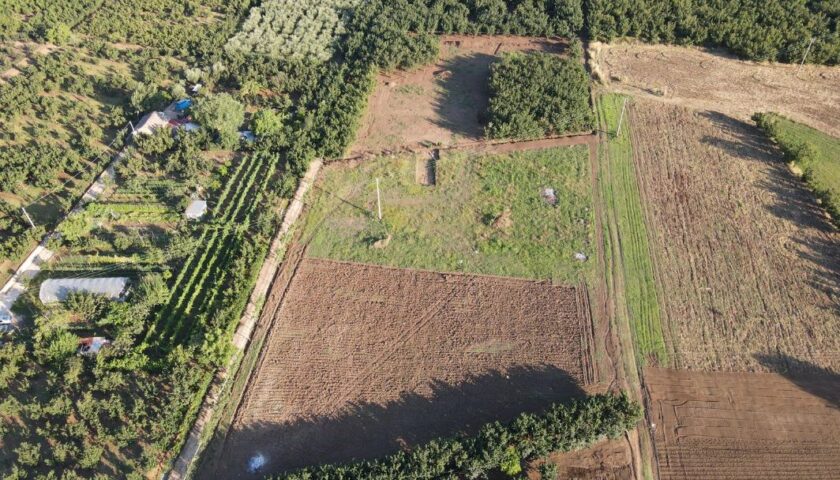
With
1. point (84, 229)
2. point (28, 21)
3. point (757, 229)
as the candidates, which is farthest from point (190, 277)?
point (28, 21)

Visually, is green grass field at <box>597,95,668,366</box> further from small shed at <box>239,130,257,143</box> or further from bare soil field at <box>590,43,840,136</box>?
small shed at <box>239,130,257,143</box>

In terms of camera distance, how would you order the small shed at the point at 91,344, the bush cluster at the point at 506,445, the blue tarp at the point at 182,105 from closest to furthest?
the bush cluster at the point at 506,445 < the small shed at the point at 91,344 < the blue tarp at the point at 182,105

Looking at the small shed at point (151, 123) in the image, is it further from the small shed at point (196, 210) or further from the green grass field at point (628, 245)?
the green grass field at point (628, 245)

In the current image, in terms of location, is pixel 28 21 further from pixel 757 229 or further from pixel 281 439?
pixel 757 229

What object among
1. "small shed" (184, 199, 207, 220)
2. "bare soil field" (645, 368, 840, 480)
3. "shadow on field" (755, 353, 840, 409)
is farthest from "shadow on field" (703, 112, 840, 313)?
"small shed" (184, 199, 207, 220)

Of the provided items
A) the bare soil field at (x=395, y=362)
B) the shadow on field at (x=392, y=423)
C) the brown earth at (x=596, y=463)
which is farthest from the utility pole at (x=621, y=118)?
the brown earth at (x=596, y=463)

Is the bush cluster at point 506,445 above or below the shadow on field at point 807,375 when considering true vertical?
below

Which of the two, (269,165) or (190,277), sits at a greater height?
(269,165)
